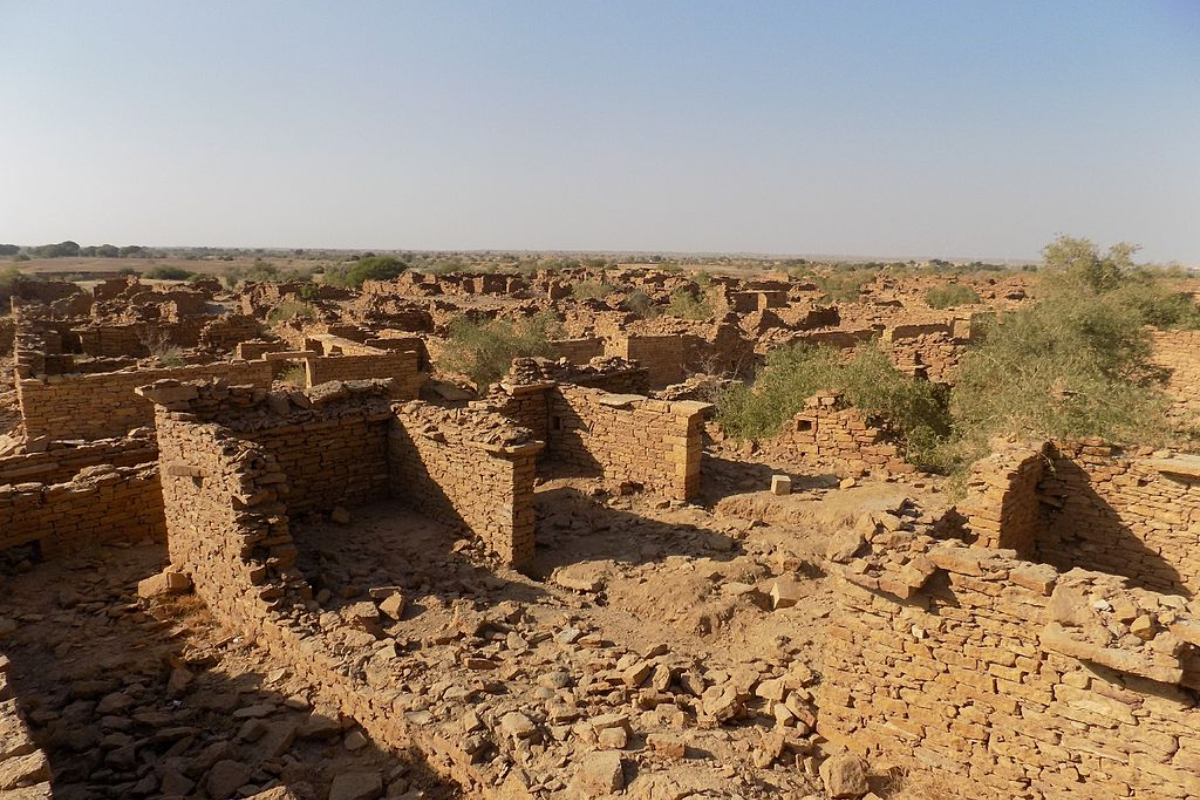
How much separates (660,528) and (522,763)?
171 inches

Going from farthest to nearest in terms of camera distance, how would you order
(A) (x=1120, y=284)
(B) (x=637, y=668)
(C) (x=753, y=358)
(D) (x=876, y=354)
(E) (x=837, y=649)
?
(A) (x=1120, y=284)
(C) (x=753, y=358)
(D) (x=876, y=354)
(B) (x=637, y=668)
(E) (x=837, y=649)

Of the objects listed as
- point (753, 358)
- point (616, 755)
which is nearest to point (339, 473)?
point (616, 755)

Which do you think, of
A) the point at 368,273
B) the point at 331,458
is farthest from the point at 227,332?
the point at 368,273

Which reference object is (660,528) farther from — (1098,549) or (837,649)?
(1098,549)

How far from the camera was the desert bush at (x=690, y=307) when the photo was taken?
2778 centimetres

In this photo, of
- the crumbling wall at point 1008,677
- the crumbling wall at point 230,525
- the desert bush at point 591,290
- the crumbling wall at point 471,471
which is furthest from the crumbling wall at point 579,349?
the desert bush at point 591,290

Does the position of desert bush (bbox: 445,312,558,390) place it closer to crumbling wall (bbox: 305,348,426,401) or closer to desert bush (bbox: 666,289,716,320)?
crumbling wall (bbox: 305,348,426,401)

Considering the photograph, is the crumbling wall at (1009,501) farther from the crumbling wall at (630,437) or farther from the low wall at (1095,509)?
the crumbling wall at (630,437)

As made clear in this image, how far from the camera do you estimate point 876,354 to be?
12.2 m

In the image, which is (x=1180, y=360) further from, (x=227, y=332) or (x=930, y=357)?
(x=227, y=332)

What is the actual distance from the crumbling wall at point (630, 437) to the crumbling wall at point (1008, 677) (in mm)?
4326

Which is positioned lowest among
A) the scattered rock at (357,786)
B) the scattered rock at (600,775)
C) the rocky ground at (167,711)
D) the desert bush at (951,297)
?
the rocky ground at (167,711)

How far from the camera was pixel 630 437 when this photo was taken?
31.7ft

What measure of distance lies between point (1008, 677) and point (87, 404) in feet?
41.7
